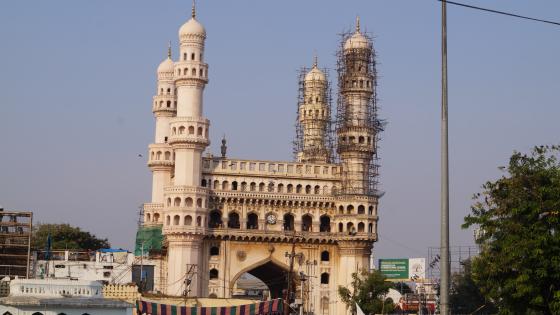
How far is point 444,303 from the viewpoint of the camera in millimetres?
19078

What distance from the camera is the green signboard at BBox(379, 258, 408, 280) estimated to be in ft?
323

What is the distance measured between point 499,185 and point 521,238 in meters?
2.58

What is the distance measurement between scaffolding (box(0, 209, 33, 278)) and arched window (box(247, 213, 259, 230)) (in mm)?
15552

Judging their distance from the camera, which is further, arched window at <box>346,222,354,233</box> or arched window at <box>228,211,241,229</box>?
arched window at <box>228,211,241,229</box>

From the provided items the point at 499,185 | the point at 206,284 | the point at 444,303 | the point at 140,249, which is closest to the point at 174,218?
the point at 206,284

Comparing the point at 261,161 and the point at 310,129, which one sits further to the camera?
the point at 310,129

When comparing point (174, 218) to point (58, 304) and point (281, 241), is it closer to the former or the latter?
point (281, 241)

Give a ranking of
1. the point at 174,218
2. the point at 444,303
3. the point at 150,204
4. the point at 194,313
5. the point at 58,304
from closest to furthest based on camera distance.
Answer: the point at 444,303
the point at 58,304
the point at 194,313
the point at 174,218
the point at 150,204

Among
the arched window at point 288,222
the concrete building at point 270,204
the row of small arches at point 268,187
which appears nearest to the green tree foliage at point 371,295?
the concrete building at point 270,204

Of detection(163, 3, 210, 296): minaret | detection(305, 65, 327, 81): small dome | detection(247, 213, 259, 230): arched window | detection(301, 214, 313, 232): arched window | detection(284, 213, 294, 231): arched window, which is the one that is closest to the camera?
detection(163, 3, 210, 296): minaret

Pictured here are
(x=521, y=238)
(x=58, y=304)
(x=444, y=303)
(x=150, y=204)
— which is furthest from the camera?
(x=150, y=204)

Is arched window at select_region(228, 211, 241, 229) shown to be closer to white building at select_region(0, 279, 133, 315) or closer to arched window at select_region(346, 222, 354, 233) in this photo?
arched window at select_region(346, 222, 354, 233)

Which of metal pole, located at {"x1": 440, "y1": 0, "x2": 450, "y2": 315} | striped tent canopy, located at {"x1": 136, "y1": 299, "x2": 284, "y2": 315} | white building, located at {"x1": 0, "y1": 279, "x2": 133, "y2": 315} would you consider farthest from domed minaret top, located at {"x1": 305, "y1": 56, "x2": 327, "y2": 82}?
metal pole, located at {"x1": 440, "y1": 0, "x2": 450, "y2": 315}

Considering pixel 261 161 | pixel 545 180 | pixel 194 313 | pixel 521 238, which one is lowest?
pixel 194 313
